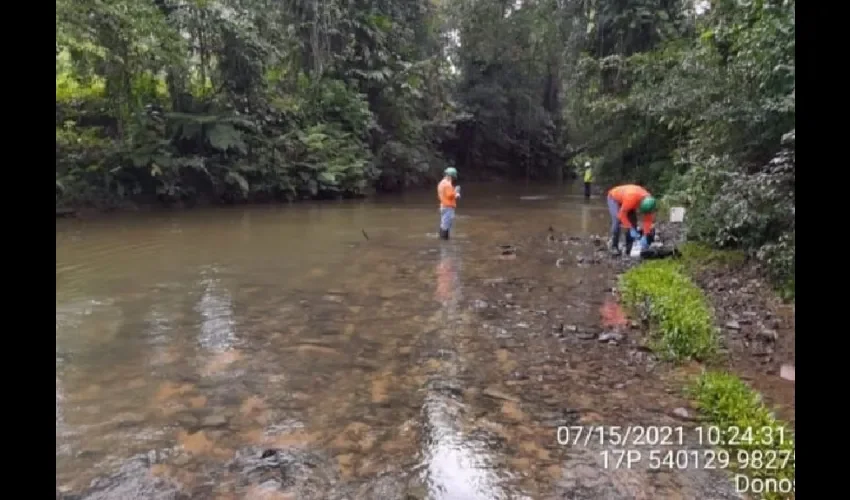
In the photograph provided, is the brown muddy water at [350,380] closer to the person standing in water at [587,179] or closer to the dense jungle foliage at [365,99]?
the dense jungle foliage at [365,99]

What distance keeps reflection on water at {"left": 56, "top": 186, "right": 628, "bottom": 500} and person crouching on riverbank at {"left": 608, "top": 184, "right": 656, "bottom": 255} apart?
4.54 feet

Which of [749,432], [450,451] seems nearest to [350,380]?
[450,451]

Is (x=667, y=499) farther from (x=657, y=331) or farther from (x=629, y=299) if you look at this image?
(x=629, y=299)

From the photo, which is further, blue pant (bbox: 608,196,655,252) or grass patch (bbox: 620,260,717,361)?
blue pant (bbox: 608,196,655,252)

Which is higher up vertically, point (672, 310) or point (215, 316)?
point (672, 310)

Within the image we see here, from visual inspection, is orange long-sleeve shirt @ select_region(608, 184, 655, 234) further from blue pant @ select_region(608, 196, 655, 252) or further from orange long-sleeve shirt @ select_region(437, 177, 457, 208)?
orange long-sleeve shirt @ select_region(437, 177, 457, 208)

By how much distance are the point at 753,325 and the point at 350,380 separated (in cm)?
410

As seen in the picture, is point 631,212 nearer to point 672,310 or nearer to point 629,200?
point 629,200

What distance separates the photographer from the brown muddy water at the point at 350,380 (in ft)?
13.6

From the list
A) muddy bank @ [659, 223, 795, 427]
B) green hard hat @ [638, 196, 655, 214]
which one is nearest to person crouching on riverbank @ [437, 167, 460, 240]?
green hard hat @ [638, 196, 655, 214]

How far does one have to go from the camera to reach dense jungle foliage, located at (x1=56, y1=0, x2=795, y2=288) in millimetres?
9359

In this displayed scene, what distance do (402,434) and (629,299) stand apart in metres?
4.51

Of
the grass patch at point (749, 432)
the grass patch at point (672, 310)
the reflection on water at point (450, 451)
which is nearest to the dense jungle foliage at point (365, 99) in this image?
the grass patch at point (672, 310)

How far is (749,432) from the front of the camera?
4.44 m
